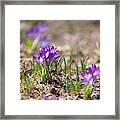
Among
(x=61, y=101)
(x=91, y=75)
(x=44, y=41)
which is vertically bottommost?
(x=61, y=101)

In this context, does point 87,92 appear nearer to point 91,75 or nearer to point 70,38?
point 91,75

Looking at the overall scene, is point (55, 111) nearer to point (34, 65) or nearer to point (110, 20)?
point (34, 65)

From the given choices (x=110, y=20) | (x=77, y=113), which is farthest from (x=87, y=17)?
(x=77, y=113)

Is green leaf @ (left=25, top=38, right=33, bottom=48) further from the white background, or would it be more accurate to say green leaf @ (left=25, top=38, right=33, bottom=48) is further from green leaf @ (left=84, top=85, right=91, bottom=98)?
green leaf @ (left=84, top=85, right=91, bottom=98)

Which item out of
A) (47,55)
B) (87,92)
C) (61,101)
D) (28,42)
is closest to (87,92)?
(87,92)

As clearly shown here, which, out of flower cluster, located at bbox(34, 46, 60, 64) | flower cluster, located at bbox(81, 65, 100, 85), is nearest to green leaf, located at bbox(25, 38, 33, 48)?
flower cluster, located at bbox(34, 46, 60, 64)

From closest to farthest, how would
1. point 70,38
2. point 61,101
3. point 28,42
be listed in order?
point 61,101 → point 28,42 → point 70,38
